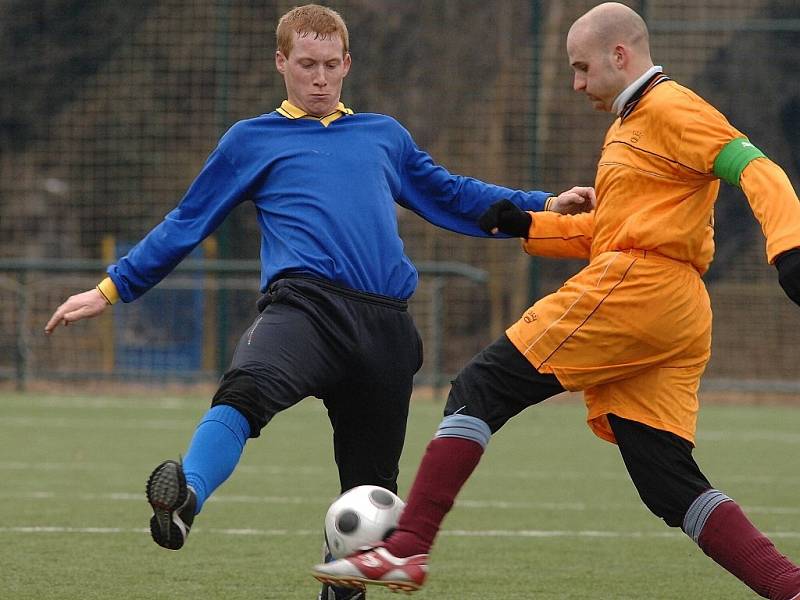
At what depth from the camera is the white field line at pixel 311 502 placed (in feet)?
23.2

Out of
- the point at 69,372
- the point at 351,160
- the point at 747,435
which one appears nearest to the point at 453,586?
the point at 351,160

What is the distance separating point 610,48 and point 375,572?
5.17 feet

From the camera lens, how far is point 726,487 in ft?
25.8

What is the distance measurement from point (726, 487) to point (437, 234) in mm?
8694

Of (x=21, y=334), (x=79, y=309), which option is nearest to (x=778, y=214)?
(x=79, y=309)

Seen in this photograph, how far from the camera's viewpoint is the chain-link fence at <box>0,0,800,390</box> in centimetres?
1383

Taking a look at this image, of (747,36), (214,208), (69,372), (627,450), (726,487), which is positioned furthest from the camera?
(747,36)

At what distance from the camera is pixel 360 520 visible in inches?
161

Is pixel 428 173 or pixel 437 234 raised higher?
pixel 428 173

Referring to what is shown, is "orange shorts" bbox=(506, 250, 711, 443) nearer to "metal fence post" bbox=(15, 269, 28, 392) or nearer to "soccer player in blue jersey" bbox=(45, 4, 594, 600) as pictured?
"soccer player in blue jersey" bbox=(45, 4, 594, 600)

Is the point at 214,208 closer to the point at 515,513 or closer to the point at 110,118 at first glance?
the point at 515,513

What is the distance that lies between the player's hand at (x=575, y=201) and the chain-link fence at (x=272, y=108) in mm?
8567

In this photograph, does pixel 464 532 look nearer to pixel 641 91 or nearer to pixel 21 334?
pixel 641 91

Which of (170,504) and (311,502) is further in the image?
(311,502)
